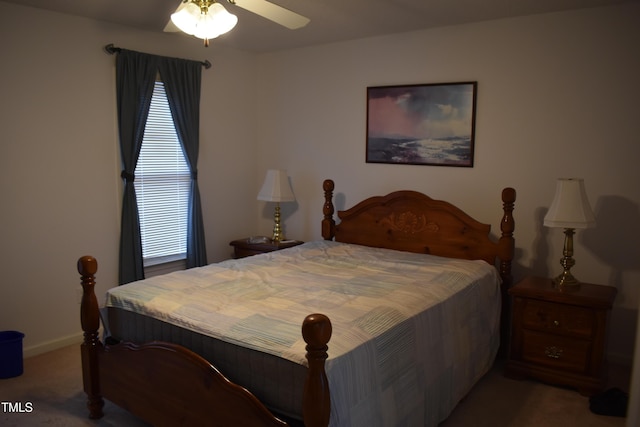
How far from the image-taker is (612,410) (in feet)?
9.20

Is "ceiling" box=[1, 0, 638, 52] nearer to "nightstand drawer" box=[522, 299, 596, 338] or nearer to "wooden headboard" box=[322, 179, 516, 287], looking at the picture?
"wooden headboard" box=[322, 179, 516, 287]

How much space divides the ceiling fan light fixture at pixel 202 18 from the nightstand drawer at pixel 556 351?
2509 mm

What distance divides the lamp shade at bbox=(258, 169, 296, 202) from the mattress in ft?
3.22

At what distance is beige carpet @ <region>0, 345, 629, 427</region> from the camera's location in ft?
8.91

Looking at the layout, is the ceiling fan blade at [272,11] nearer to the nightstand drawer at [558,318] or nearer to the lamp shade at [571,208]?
the lamp shade at [571,208]

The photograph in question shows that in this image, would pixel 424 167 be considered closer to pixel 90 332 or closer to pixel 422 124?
pixel 422 124

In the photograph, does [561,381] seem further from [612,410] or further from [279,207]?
[279,207]

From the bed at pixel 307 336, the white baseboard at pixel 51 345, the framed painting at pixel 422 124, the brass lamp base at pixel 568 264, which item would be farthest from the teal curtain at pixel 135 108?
the brass lamp base at pixel 568 264

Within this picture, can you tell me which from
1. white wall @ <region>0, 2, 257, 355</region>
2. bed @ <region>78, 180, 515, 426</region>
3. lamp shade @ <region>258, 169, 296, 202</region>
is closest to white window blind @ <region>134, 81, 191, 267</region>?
white wall @ <region>0, 2, 257, 355</region>

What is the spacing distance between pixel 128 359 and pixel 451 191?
2.61m

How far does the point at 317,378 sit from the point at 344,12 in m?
2.61

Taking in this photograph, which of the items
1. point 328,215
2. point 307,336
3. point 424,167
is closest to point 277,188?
point 328,215

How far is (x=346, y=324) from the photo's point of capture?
221cm

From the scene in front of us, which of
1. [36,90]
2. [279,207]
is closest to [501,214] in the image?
[279,207]
